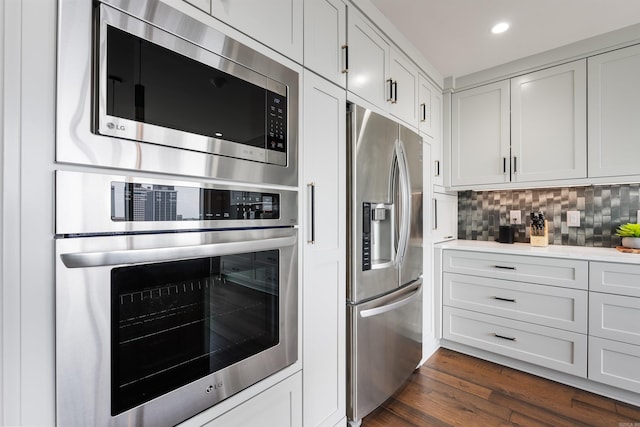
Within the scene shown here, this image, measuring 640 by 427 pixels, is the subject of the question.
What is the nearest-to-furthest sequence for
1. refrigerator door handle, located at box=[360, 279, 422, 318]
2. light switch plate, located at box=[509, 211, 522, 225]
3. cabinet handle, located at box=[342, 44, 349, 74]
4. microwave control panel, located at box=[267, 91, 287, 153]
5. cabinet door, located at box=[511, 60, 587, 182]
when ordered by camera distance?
microwave control panel, located at box=[267, 91, 287, 153] < cabinet handle, located at box=[342, 44, 349, 74] < refrigerator door handle, located at box=[360, 279, 422, 318] < cabinet door, located at box=[511, 60, 587, 182] < light switch plate, located at box=[509, 211, 522, 225]

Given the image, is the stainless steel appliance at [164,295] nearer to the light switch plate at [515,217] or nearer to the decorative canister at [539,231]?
the decorative canister at [539,231]

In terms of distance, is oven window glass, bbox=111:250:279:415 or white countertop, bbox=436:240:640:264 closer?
oven window glass, bbox=111:250:279:415

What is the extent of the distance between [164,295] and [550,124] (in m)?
2.92

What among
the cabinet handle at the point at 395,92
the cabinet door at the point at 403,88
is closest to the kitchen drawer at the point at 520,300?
the cabinet door at the point at 403,88

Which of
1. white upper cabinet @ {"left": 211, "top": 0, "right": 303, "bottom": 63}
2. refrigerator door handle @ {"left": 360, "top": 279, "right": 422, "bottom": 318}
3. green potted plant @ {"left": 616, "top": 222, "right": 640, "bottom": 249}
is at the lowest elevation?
refrigerator door handle @ {"left": 360, "top": 279, "right": 422, "bottom": 318}

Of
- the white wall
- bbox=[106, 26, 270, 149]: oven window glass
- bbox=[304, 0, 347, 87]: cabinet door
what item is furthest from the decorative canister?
the white wall

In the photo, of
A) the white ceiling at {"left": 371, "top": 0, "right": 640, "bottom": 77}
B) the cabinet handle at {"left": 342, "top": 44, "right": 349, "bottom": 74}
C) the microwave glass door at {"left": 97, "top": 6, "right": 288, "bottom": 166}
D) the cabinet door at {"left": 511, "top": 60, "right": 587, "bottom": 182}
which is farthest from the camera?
the cabinet door at {"left": 511, "top": 60, "right": 587, "bottom": 182}

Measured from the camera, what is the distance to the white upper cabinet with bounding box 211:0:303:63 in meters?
0.99

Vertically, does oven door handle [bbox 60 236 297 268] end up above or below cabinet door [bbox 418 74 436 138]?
below

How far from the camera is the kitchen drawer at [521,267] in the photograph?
1991 mm

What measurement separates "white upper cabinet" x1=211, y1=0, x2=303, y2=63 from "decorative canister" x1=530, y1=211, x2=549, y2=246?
2488 mm

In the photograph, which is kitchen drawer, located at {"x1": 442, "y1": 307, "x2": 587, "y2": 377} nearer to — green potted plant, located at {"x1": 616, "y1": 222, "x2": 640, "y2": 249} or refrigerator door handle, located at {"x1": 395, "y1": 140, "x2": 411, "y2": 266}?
green potted plant, located at {"x1": 616, "y1": 222, "x2": 640, "y2": 249}

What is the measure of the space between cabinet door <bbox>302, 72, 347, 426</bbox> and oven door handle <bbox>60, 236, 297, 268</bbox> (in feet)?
0.92

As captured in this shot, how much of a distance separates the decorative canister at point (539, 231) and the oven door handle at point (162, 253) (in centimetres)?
247
